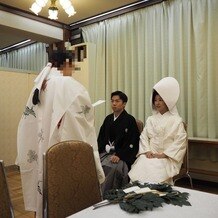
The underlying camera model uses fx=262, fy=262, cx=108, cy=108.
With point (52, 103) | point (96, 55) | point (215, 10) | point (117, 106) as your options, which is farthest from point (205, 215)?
point (96, 55)

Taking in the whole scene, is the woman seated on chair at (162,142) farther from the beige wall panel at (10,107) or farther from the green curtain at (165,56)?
the beige wall panel at (10,107)

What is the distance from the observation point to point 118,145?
9.33 feet

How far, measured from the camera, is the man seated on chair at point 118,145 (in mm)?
2684

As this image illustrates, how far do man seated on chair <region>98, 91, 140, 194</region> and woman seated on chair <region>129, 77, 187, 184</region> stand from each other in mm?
95

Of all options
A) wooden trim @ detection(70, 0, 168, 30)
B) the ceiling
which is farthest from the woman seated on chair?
the ceiling

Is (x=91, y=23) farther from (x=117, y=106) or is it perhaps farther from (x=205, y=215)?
(x=205, y=215)

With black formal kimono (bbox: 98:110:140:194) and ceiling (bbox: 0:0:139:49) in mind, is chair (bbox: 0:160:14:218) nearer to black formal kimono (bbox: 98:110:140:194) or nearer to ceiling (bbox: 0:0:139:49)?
black formal kimono (bbox: 98:110:140:194)

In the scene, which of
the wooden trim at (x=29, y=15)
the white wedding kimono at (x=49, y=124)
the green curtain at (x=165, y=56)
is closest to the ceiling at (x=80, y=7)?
the wooden trim at (x=29, y=15)

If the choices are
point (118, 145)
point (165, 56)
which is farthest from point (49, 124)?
point (165, 56)

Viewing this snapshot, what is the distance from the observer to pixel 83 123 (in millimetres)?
1970

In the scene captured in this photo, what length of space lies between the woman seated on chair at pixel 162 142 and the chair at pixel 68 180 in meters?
1.12

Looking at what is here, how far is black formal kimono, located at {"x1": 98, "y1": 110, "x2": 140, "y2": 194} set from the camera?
268 centimetres

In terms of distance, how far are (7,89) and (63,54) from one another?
305 centimetres

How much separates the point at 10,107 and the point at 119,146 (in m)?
2.68
